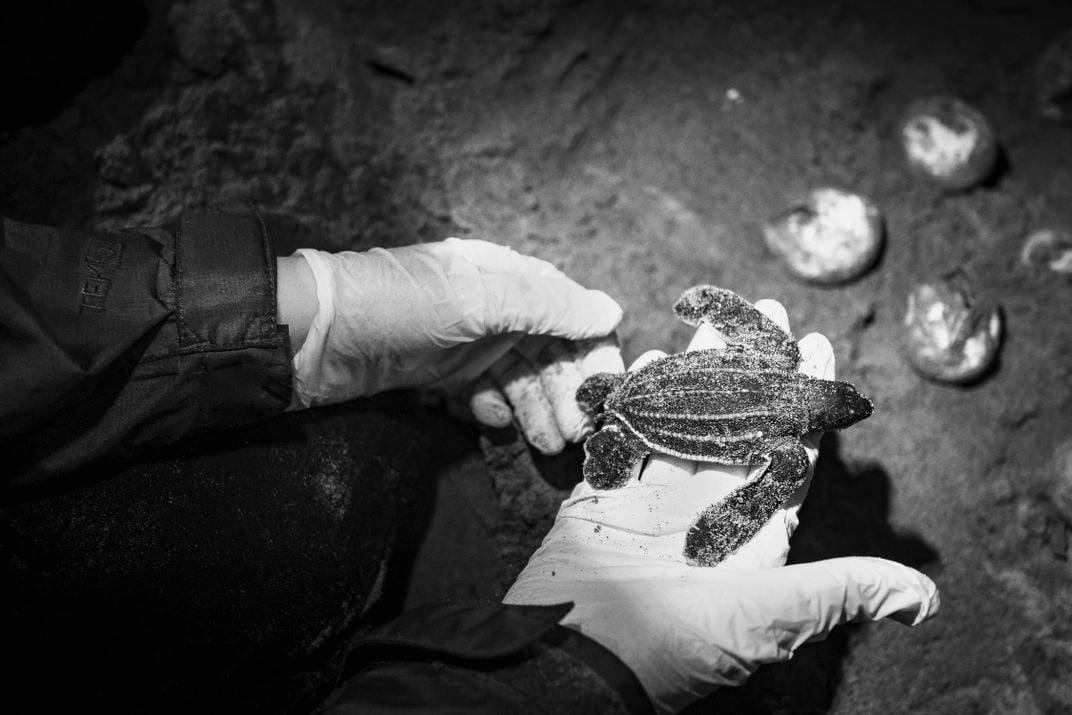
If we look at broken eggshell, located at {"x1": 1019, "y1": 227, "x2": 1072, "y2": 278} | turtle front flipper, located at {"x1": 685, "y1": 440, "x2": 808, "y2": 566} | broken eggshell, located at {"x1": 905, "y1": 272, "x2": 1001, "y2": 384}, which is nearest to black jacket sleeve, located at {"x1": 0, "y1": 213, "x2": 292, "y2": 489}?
turtle front flipper, located at {"x1": 685, "y1": 440, "x2": 808, "y2": 566}

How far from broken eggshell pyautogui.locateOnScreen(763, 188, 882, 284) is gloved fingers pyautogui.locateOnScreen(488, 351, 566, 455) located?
2.78ft

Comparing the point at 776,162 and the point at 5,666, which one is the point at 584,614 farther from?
the point at 776,162

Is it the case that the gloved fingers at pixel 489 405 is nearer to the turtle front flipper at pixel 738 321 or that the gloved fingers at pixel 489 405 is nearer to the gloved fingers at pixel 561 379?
the gloved fingers at pixel 561 379

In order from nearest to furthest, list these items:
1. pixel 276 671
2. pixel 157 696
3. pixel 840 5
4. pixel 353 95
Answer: pixel 157 696, pixel 276 671, pixel 353 95, pixel 840 5

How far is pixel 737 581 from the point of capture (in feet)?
4.79

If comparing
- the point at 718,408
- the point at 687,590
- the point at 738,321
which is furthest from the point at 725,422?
the point at 687,590

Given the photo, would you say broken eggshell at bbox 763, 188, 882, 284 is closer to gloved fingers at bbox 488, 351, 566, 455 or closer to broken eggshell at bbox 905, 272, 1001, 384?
broken eggshell at bbox 905, 272, 1001, 384

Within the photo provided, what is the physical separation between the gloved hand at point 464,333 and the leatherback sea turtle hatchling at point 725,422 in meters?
0.15

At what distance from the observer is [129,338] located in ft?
4.60

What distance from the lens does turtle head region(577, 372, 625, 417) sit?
1.83 metres

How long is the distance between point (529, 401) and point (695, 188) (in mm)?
863

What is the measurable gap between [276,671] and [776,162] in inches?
77.2

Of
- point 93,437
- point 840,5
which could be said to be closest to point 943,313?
point 840,5

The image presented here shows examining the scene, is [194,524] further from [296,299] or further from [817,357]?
[817,357]
